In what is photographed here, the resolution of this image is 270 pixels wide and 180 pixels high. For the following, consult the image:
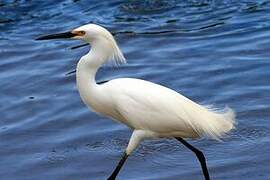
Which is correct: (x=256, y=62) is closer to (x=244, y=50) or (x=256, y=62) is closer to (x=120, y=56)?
(x=244, y=50)

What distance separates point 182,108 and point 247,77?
359 centimetres

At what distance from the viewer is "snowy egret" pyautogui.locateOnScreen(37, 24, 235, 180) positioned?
6113mm

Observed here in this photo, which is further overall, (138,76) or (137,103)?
(138,76)

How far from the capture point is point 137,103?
20.1 feet

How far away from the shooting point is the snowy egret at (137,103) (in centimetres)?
611

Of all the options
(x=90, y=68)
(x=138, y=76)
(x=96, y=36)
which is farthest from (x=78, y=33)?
(x=138, y=76)

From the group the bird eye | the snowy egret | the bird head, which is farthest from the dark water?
the bird eye

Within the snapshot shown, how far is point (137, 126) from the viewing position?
20.2 ft

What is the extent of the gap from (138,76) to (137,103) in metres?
3.97

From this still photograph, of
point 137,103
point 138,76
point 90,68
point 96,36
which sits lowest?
point 138,76

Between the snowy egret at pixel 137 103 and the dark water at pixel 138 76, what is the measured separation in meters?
0.81

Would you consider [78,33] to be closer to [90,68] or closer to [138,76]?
[90,68]

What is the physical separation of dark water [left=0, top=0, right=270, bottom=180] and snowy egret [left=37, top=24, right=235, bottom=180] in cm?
81

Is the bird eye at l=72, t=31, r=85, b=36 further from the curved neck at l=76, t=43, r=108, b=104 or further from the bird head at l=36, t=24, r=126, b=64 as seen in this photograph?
the curved neck at l=76, t=43, r=108, b=104
